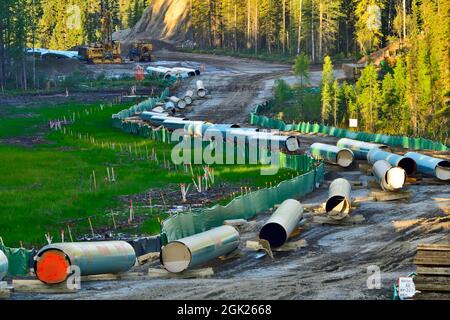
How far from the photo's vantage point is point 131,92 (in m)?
108

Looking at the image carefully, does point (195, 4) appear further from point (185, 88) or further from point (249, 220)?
point (249, 220)

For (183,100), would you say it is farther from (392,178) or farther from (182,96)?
(392,178)

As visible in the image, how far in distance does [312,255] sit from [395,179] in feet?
42.1

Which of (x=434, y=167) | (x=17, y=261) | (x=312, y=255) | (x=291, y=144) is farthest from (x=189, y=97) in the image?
(x=17, y=261)

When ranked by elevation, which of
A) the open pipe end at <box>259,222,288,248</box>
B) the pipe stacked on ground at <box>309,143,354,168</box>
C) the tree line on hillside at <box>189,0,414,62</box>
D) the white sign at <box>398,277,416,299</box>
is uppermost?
the tree line on hillside at <box>189,0,414,62</box>

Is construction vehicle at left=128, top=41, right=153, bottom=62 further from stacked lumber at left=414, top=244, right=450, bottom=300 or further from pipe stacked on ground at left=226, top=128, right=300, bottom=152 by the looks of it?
stacked lumber at left=414, top=244, right=450, bottom=300

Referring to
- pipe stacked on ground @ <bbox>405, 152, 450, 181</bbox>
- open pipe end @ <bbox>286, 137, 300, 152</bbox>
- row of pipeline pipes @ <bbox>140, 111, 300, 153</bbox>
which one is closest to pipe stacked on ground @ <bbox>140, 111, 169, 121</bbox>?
row of pipeline pipes @ <bbox>140, 111, 300, 153</bbox>

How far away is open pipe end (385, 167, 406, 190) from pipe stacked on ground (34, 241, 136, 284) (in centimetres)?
1894

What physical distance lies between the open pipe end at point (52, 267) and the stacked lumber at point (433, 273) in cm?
1006

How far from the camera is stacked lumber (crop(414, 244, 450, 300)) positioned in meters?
24.4

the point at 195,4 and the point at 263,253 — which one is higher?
the point at 195,4

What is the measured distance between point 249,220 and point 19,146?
3379cm
